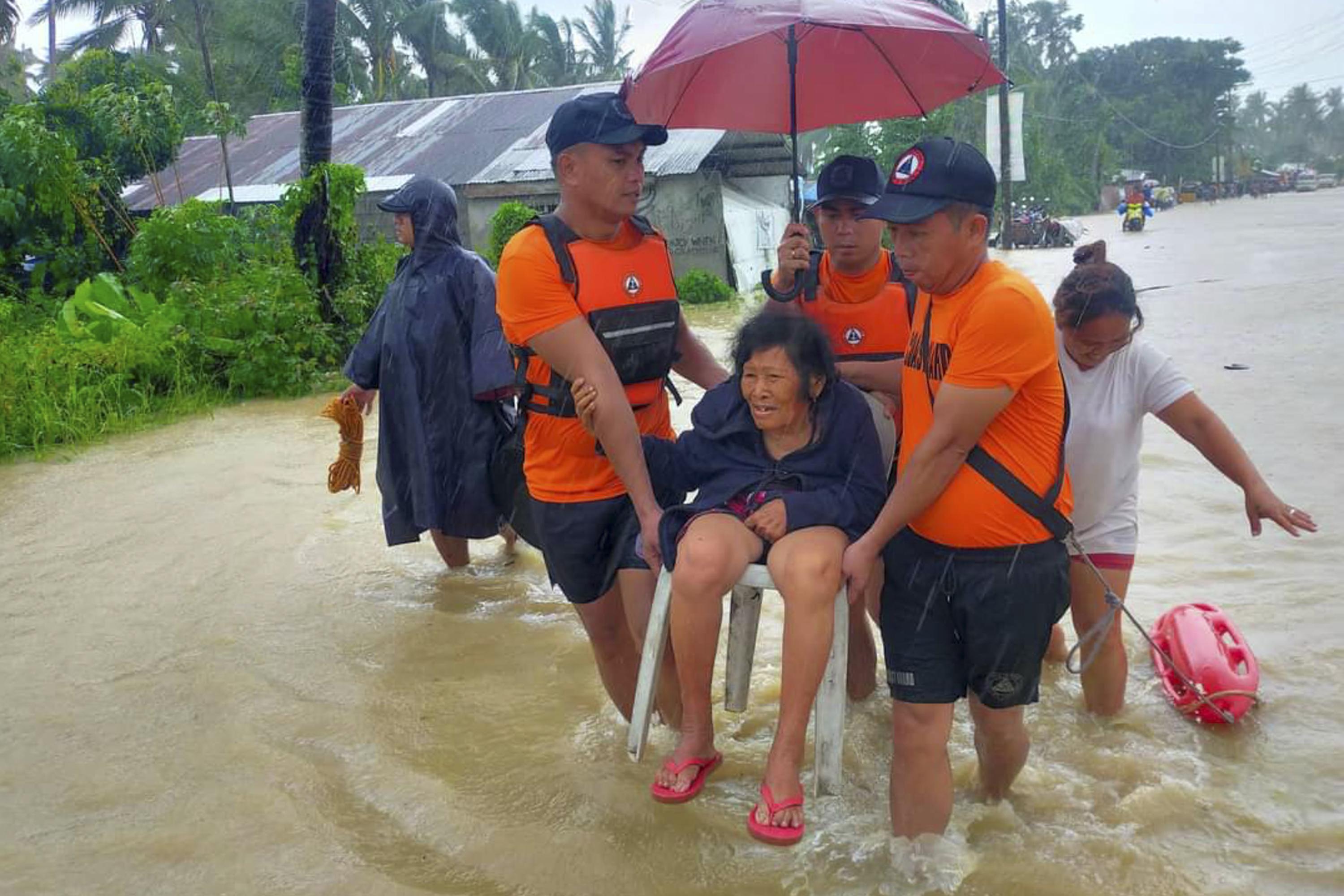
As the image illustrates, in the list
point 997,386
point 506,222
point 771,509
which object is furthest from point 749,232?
point 997,386

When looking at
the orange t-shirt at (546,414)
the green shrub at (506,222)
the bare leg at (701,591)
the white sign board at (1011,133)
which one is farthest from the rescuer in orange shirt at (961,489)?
the white sign board at (1011,133)

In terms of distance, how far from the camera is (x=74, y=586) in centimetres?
607

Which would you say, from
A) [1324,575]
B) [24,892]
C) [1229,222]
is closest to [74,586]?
[24,892]

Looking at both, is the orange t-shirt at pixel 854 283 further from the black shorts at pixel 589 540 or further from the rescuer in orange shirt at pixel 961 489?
the black shorts at pixel 589 540

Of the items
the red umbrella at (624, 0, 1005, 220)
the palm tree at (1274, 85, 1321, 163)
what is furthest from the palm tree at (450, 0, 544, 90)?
the palm tree at (1274, 85, 1321, 163)

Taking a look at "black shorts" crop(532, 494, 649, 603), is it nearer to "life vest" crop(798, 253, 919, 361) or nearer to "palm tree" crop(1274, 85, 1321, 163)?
"life vest" crop(798, 253, 919, 361)

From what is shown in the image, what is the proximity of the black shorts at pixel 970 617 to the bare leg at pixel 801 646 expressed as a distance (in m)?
0.19

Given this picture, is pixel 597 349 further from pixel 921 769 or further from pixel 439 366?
pixel 439 366

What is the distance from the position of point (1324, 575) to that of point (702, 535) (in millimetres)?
4029

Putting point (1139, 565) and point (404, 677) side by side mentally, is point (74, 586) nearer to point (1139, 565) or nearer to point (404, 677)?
point (404, 677)

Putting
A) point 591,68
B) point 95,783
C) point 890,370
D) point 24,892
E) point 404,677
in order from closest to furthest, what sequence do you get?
point 24,892 < point 890,370 < point 95,783 < point 404,677 < point 591,68

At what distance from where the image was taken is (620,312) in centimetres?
330

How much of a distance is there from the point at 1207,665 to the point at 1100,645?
715 mm

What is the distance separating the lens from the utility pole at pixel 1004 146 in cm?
2792
